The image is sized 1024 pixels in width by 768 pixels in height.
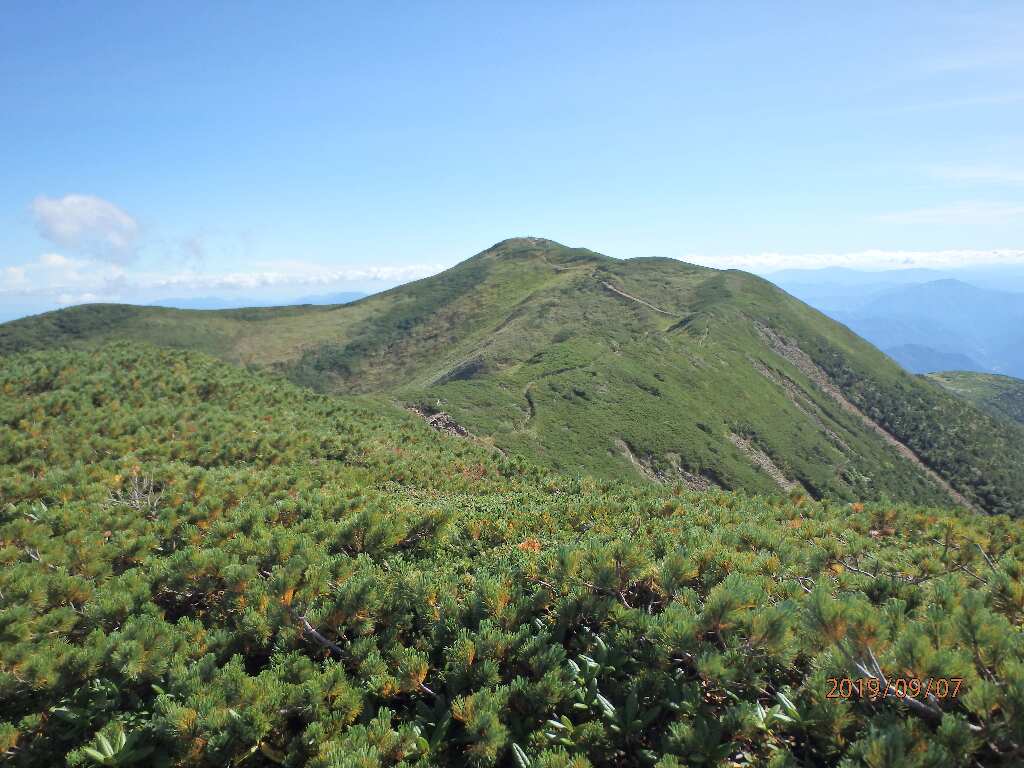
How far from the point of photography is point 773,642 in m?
3.83

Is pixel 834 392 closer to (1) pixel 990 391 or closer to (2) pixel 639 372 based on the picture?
(2) pixel 639 372

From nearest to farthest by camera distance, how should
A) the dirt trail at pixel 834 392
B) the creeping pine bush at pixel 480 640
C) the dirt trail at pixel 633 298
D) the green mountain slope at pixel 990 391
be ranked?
the creeping pine bush at pixel 480 640 < the dirt trail at pixel 834 392 < the dirt trail at pixel 633 298 < the green mountain slope at pixel 990 391

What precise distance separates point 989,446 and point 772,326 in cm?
3959

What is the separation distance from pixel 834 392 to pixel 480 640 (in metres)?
105

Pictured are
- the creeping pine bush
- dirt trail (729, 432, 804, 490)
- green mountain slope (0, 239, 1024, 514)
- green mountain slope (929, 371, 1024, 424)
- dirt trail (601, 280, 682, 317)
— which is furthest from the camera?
green mountain slope (929, 371, 1024, 424)

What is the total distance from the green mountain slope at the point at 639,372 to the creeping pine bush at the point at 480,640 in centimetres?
3807

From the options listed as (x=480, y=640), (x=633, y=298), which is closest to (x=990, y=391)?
(x=633, y=298)

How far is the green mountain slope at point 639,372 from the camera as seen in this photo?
58.1 m

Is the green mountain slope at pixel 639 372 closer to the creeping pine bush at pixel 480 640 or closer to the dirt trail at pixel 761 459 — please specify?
the dirt trail at pixel 761 459

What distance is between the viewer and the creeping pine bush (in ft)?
11.3
